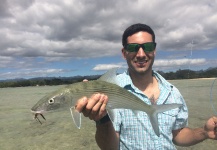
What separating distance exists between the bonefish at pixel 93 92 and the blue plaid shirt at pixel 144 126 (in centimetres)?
42

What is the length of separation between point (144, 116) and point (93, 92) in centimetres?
119

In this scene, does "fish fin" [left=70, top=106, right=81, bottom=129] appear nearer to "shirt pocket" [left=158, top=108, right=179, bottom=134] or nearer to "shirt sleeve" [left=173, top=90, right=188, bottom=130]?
"shirt pocket" [left=158, top=108, right=179, bottom=134]

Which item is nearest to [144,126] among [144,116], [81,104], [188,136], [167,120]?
[144,116]

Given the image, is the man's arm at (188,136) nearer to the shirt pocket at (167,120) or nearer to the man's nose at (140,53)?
the shirt pocket at (167,120)

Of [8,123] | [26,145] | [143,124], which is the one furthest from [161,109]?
[8,123]

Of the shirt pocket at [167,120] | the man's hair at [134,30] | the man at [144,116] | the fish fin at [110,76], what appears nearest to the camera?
the fish fin at [110,76]

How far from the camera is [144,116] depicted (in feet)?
13.2

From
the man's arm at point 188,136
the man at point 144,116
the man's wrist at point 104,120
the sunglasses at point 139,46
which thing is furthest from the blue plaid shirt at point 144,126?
the sunglasses at point 139,46

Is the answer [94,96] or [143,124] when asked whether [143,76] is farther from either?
[94,96]

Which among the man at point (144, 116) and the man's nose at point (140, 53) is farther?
the man's nose at point (140, 53)

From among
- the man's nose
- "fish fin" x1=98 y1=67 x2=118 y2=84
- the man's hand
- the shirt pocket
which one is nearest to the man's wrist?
the man's hand

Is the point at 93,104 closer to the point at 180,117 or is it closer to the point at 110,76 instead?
the point at 110,76

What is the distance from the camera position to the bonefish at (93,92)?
9.96 feet

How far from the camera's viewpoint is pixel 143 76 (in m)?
4.32
